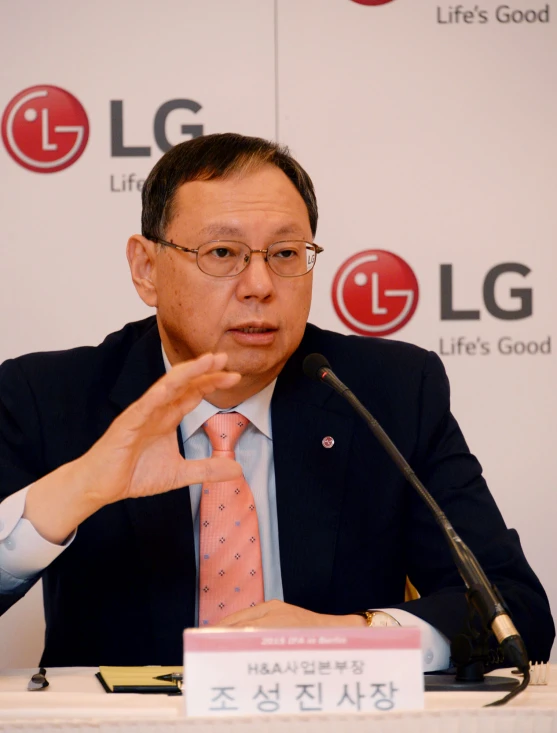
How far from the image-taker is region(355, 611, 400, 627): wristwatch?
1736 millimetres

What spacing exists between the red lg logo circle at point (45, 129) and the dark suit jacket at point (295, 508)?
85 cm

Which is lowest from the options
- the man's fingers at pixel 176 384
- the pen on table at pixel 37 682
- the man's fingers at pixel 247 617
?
the pen on table at pixel 37 682

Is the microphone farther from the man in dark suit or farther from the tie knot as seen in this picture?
the tie knot

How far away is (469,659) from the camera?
154 cm

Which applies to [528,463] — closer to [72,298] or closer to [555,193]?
[555,193]

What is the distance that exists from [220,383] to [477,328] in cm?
147

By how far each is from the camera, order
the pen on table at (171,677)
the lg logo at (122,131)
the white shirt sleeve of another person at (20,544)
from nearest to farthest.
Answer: the pen on table at (171,677) → the white shirt sleeve of another person at (20,544) → the lg logo at (122,131)

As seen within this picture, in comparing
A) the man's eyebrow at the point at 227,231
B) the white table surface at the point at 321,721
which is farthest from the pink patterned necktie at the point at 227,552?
the white table surface at the point at 321,721

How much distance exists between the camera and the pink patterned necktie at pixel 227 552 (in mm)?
2078

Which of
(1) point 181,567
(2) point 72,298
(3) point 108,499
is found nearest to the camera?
(3) point 108,499

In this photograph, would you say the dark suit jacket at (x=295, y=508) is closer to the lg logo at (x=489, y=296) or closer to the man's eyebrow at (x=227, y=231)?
the man's eyebrow at (x=227, y=231)

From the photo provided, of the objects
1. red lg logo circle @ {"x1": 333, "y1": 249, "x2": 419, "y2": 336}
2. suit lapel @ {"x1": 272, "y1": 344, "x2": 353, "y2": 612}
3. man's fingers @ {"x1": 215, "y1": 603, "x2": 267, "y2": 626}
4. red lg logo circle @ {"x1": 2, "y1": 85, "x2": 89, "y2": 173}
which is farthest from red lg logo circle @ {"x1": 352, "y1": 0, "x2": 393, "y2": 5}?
man's fingers @ {"x1": 215, "y1": 603, "x2": 267, "y2": 626}

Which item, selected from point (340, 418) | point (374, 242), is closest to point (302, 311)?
point (340, 418)

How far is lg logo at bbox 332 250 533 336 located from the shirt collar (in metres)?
0.79
